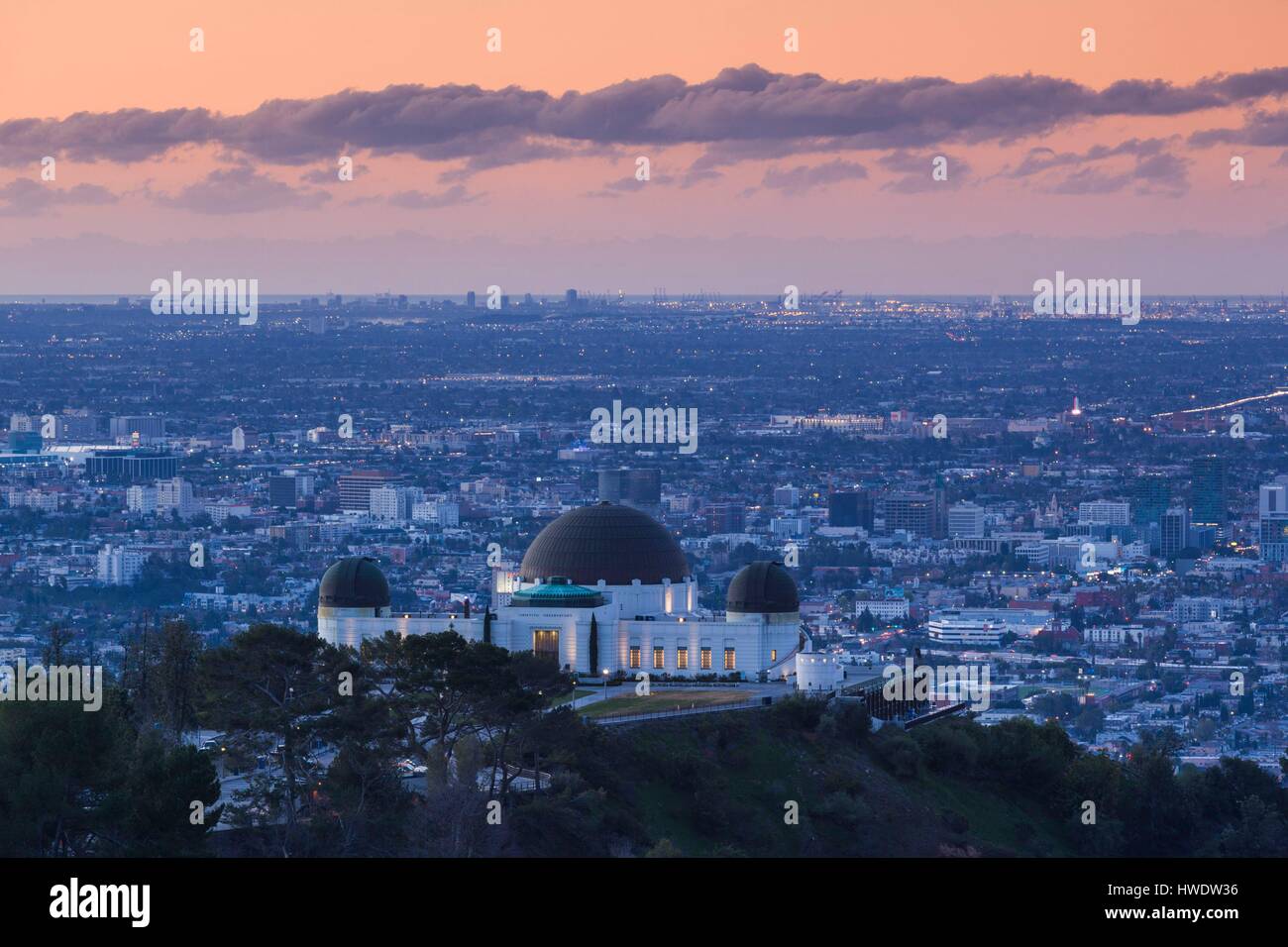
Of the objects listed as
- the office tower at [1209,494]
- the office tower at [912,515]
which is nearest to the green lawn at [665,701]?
the office tower at [912,515]

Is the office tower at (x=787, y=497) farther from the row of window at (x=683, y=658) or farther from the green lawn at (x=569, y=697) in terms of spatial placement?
the green lawn at (x=569, y=697)

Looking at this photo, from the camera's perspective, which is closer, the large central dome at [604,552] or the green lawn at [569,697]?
the green lawn at [569,697]

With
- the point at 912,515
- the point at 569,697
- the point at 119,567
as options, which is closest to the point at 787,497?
the point at 912,515

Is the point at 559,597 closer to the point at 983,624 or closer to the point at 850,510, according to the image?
the point at 983,624

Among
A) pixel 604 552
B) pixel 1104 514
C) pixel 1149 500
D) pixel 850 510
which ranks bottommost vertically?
pixel 1104 514
